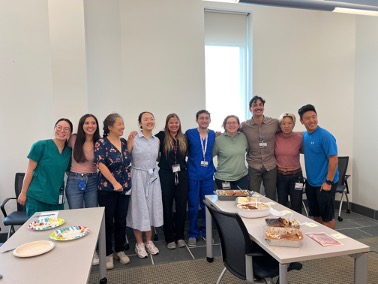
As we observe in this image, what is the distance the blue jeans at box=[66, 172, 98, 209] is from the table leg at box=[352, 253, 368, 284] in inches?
90.4

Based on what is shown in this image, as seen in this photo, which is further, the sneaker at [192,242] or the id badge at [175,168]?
the sneaker at [192,242]

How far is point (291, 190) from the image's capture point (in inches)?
123

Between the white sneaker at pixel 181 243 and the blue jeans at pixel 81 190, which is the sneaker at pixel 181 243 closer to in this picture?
the white sneaker at pixel 181 243

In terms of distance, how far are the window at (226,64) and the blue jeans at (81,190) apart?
226 centimetres

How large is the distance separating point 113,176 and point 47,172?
2.08ft

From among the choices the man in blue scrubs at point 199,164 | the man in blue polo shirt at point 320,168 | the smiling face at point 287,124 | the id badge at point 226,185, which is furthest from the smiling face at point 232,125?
the man in blue polo shirt at point 320,168

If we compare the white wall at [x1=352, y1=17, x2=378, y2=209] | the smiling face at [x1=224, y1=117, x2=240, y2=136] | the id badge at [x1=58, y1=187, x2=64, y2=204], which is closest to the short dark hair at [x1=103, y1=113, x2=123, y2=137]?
the id badge at [x1=58, y1=187, x2=64, y2=204]

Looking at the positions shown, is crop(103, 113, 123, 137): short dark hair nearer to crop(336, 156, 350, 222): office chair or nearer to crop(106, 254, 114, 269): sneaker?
crop(106, 254, 114, 269): sneaker

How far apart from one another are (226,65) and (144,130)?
219 centimetres

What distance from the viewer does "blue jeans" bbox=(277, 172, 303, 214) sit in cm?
307

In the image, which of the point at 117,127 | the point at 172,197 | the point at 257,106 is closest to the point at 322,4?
the point at 257,106

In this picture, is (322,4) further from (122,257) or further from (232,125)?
(122,257)

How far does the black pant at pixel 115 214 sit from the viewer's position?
2693 mm

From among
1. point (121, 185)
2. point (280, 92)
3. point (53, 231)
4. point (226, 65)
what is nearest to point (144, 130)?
point (121, 185)
